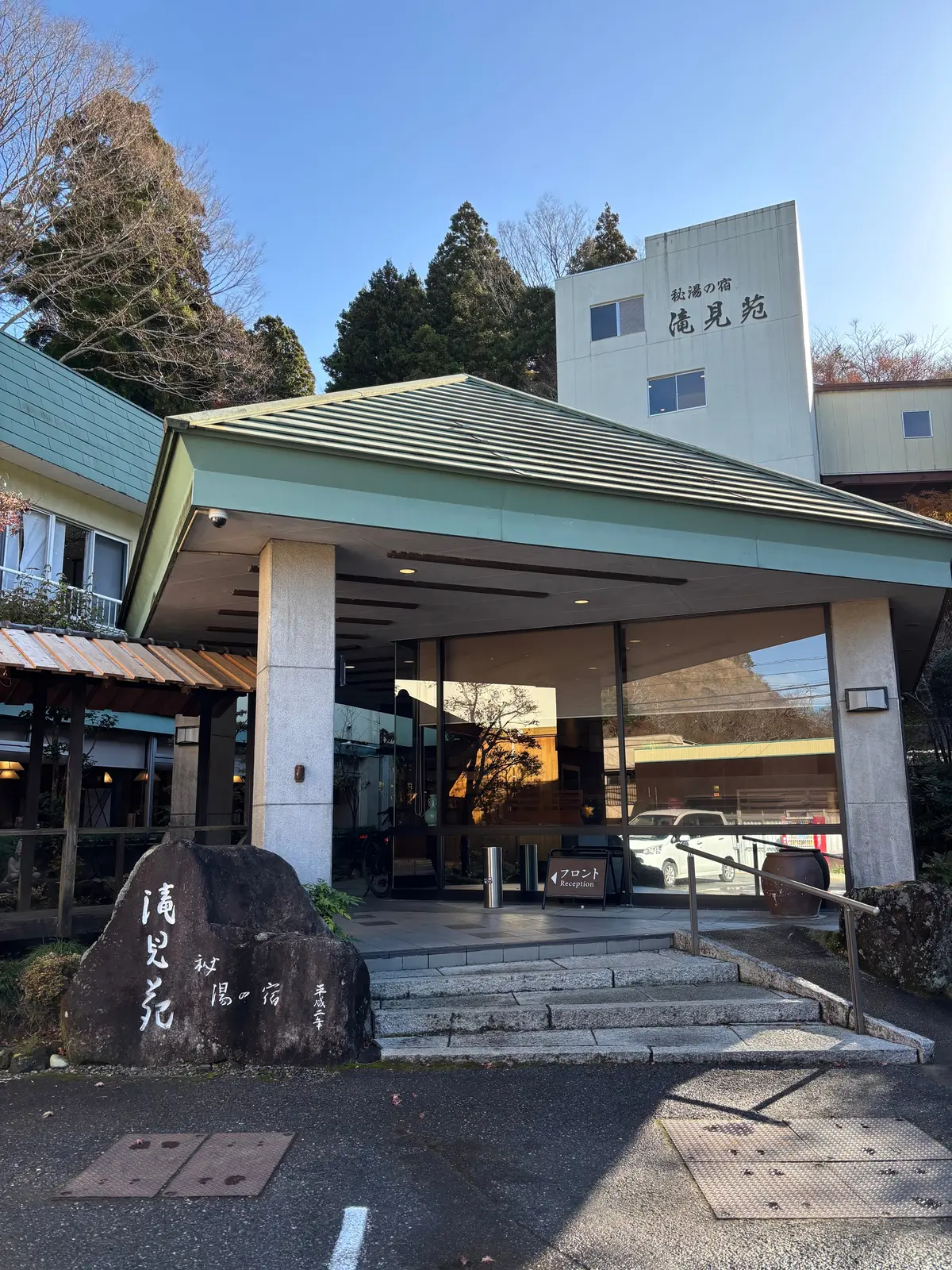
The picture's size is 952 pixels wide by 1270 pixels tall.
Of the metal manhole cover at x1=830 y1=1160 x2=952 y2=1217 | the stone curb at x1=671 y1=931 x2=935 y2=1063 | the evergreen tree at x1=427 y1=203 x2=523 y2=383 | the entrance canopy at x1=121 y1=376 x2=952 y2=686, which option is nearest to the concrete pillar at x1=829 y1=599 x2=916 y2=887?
the entrance canopy at x1=121 y1=376 x2=952 y2=686

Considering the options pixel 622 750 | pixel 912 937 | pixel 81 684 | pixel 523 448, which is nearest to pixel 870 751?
pixel 912 937

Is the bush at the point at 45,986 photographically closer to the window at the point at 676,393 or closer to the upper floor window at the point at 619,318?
the window at the point at 676,393

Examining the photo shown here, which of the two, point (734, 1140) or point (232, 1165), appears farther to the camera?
point (734, 1140)

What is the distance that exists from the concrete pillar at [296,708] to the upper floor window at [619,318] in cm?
2010

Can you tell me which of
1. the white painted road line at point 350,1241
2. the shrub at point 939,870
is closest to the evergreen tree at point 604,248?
the shrub at point 939,870

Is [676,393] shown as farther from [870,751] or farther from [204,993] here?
[204,993]

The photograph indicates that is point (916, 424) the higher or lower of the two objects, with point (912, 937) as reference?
higher

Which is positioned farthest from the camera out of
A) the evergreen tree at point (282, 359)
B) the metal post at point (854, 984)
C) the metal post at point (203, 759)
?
the evergreen tree at point (282, 359)

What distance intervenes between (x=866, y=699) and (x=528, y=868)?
455 centimetres

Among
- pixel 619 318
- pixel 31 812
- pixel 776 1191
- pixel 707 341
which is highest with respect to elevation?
pixel 619 318

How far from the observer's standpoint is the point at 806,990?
22.8ft

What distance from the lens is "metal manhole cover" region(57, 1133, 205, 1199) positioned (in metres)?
4.19

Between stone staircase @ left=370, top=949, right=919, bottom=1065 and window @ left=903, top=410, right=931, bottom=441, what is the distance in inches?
790

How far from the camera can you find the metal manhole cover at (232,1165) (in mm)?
4195
